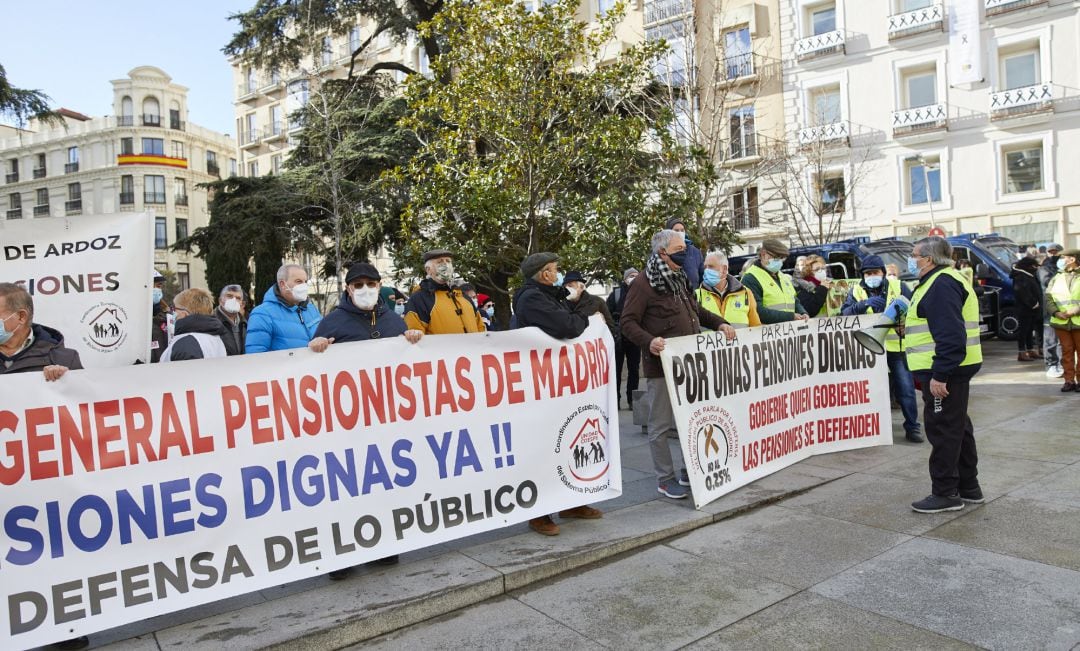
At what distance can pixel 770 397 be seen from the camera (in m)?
6.19

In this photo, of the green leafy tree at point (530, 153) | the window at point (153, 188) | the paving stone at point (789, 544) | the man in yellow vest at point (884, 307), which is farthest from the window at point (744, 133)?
the window at point (153, 188)

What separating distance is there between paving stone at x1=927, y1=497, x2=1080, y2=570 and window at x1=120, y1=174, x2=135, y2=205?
68515mm

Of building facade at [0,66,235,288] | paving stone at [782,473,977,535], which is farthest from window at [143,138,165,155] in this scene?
paving stone at [782,473,977,535]

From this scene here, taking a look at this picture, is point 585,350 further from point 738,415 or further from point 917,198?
point 917,198

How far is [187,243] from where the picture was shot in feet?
72.2

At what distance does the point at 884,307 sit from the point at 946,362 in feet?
11.6

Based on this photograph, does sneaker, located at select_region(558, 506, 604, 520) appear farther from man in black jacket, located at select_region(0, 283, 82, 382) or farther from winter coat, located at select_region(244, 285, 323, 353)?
man in black jacket, located at select_region(0, 283, 82, 382)

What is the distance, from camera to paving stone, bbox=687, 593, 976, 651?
3.39 metres

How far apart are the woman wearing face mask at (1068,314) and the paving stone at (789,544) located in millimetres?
6496

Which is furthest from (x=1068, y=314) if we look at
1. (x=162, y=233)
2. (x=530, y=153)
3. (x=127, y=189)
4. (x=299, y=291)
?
(x=127, y=189)

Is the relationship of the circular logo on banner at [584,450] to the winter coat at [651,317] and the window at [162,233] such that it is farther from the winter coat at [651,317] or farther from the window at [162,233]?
the window at [162,233]

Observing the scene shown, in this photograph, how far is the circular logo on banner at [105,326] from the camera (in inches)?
255

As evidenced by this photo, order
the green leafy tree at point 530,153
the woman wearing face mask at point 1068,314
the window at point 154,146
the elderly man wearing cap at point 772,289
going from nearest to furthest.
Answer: the elderly man wearing cap at point 772,289 → the woman wearing face mask at point 1068,314 → the green leafy tree at point 530,153 → the window at point 154,146

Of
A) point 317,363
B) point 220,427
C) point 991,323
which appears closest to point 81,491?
point 220,427
